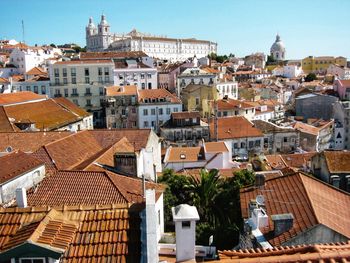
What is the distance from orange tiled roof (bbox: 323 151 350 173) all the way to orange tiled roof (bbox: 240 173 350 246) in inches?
220

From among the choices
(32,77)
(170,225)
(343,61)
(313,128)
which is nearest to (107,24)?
(32,77)

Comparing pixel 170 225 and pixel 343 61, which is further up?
pixel 343 61

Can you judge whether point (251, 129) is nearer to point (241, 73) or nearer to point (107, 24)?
point (241, 73)

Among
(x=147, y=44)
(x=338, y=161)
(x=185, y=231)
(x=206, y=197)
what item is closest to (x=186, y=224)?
(x=185, y=231)

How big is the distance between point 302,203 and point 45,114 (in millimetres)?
33645

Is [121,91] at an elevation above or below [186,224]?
above

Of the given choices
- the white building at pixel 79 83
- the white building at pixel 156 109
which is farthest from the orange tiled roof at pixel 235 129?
the white building at pixel 79 83

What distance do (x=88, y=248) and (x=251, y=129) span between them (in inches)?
1640

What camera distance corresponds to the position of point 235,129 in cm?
4697

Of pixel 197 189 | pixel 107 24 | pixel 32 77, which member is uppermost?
pixel 107 24

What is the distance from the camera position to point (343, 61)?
503ft

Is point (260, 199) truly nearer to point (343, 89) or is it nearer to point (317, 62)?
point (343, 89)

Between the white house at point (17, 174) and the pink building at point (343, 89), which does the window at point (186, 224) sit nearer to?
the white house at point (17, 174)

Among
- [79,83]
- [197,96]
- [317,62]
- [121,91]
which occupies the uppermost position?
[317,62]
